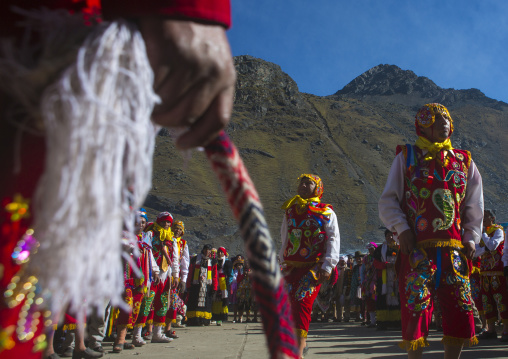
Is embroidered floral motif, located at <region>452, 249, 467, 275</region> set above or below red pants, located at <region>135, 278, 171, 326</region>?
above

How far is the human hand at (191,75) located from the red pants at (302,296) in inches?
168

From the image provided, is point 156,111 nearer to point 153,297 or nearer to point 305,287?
point 305,287

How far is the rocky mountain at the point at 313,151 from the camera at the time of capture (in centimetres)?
6378

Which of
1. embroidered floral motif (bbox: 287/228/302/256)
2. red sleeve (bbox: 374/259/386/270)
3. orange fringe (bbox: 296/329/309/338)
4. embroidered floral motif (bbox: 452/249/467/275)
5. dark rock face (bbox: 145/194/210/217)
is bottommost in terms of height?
orange fringe (bbox: 296/329/309/338)

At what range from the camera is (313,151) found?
278ft

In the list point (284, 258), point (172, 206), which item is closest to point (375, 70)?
point (172, 206)

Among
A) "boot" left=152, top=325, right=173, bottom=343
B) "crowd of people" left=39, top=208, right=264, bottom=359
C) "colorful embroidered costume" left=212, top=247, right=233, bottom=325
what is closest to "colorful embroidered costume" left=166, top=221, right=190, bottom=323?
"crowd of people" left=39, top=208, right=264, bottom=359

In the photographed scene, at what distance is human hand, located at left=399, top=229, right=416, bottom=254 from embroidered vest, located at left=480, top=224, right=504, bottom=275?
5835mm

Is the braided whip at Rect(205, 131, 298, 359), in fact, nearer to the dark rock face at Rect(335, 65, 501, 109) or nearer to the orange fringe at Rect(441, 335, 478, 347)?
the orange fringe at Rect(441, 335, 478, 347)

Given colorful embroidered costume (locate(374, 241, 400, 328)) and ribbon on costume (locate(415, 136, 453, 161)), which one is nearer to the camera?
ribbon on costume (locate(415, 136, 453, 161))

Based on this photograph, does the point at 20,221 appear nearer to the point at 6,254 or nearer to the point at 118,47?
the point at 6,254

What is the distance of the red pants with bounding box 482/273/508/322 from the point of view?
818 cm

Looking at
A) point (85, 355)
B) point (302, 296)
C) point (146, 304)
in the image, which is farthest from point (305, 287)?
point (146, 304)

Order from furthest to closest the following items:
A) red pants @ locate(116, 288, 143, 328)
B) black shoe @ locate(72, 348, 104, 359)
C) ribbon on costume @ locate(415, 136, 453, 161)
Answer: red pants @ locate(116, 288, 143, 328), black shoe @ locate(72, 348, 104, 359), ribbon on costume @ locate(415, 136, 453, 161)
